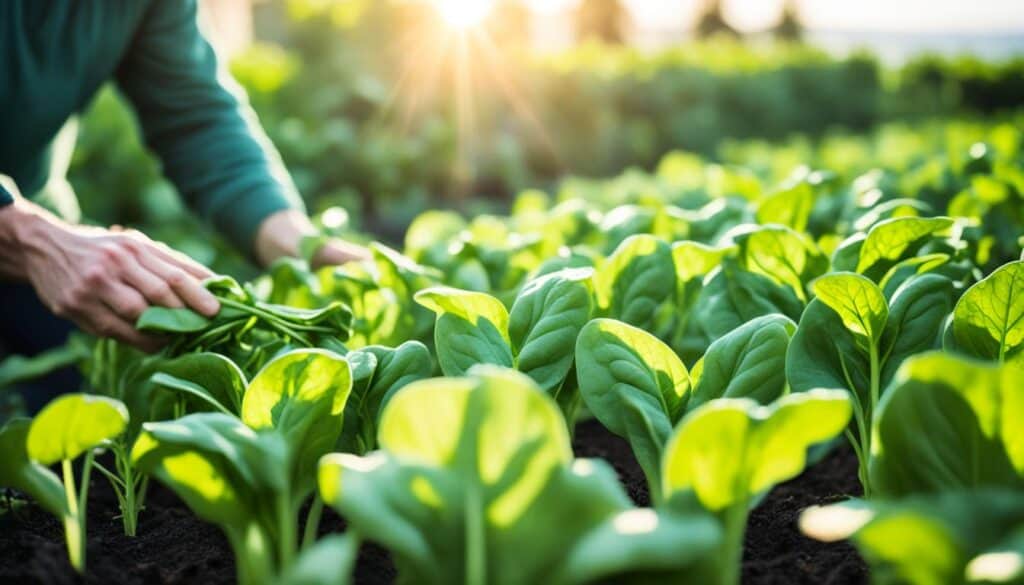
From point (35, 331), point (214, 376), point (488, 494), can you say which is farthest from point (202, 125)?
point (488, 494)

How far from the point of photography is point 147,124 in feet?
9.61

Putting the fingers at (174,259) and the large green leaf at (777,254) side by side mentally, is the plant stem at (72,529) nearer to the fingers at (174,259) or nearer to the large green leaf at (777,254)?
the fingers at (174,259)

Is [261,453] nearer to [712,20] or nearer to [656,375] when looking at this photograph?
[656,375]

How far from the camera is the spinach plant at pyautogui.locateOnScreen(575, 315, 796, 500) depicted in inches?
52.1

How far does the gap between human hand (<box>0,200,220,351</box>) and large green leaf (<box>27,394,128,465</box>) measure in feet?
1.59

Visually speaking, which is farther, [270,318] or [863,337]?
[270,318]

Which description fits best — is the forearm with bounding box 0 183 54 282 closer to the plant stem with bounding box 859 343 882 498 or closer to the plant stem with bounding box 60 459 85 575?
the plant stem with bounding box 60 459 85 575

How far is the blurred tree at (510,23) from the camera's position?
9964mm

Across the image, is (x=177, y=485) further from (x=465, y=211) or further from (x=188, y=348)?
(x=465, y=211)

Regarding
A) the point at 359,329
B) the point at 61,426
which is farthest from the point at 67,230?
the point at 61,426

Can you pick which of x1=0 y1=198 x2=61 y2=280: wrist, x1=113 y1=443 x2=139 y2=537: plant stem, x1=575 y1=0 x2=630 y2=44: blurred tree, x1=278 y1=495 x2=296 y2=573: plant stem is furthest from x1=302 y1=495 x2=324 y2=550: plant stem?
x1=575 y1=0 x2=630 y2=44: blurred tree

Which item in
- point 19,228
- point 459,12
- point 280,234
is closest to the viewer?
point 19,228

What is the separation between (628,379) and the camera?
1334 mm

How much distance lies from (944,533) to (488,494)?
0.42 m
